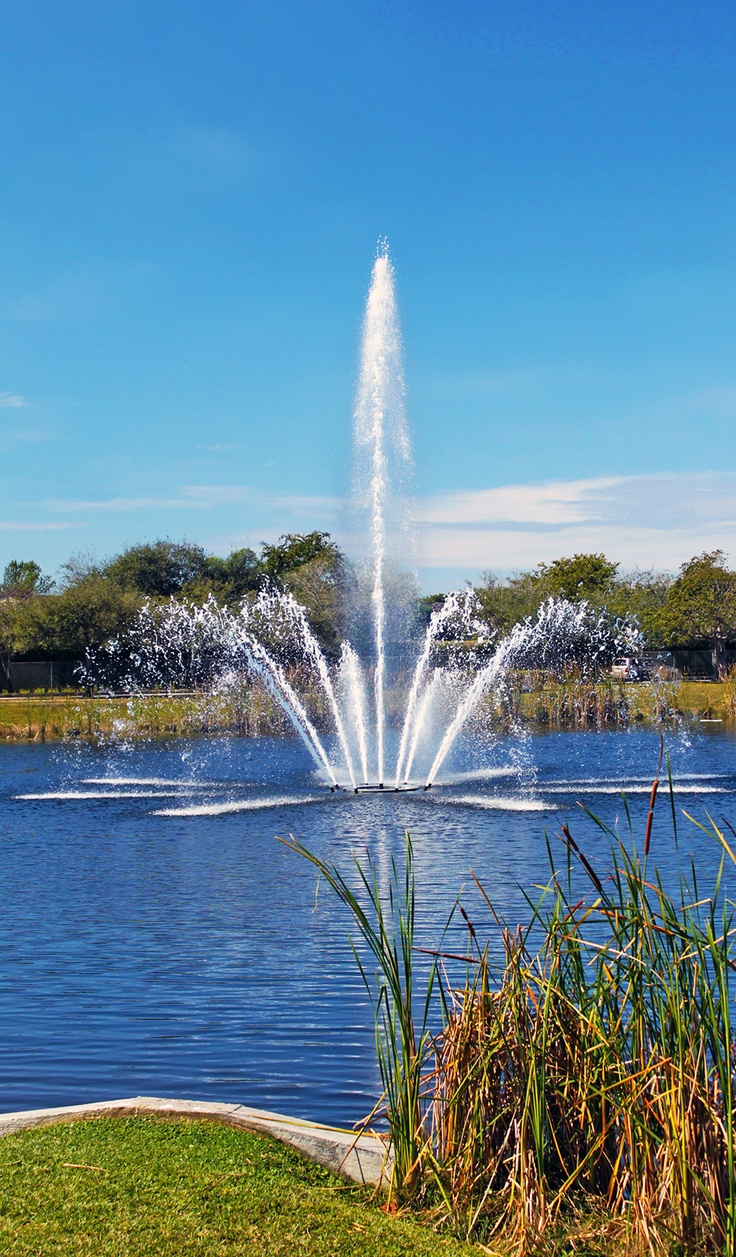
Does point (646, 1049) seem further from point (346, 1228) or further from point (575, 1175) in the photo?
point (346, 1228)

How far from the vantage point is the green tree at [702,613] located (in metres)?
67.1

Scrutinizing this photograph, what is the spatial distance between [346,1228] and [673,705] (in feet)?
138

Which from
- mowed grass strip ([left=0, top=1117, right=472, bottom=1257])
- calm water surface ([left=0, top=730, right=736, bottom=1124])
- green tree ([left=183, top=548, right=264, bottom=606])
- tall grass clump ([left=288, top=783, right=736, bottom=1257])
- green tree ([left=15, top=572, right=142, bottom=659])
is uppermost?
green tree ([left=183, top=548, right=264, bottom=606])

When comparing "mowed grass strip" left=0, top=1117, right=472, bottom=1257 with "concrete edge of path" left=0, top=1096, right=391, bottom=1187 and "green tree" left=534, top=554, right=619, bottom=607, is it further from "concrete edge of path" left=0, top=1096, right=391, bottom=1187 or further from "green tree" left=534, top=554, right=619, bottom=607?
"green tree" left=534, top=554, right=619, bottom=607

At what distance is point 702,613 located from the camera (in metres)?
67.4

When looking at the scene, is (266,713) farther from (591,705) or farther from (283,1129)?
(283,1129)

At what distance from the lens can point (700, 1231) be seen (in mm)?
4652

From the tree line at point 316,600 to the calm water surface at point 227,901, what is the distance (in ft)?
84.8

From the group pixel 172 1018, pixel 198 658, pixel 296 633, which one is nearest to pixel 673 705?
pixel 296 633

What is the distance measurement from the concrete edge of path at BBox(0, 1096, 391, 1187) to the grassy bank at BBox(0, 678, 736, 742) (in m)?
33.8

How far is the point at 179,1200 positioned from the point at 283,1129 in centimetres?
81

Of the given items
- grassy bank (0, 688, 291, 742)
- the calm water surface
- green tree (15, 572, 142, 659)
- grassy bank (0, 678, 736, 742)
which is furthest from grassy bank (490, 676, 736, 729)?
green tree (15, 572, 142, 659)

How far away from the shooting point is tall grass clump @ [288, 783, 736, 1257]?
4.70m

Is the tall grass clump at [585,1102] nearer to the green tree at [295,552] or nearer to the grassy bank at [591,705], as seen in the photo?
the grassy bank at [591,705]
